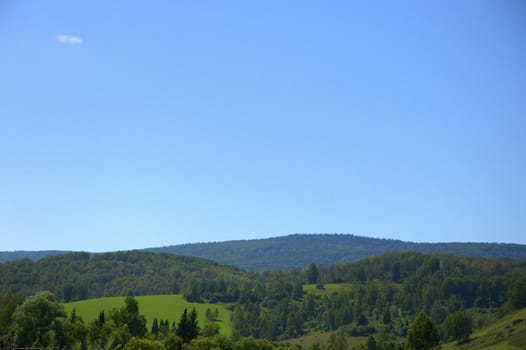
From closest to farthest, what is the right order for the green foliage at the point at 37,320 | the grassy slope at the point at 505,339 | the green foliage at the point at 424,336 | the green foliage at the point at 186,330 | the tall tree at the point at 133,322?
the green foliage at the point at 37,320 < the green foliage at the point at 424,336 < the tall tree at the point at 133,322 < the green foliage at the point at 186,330 < the grassy slope at the point at 505,339

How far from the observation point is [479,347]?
615 feet

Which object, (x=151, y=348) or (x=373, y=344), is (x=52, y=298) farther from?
(x=373, y=344)

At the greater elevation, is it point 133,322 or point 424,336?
point 133,322

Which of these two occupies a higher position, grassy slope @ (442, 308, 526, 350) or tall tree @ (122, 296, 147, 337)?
tall tree @ (122, 296, 147, 337)

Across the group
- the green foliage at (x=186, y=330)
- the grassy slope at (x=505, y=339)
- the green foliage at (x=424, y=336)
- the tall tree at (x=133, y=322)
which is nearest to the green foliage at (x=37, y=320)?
the tall tree at (x=133, y=322)

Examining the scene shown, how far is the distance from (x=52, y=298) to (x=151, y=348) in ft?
67.7

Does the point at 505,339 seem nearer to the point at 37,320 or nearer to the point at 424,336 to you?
the point at 424,336

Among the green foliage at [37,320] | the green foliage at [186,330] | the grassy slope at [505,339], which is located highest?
→ the green foliage at [37,320]

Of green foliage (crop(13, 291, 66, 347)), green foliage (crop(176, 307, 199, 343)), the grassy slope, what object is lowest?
the grassy slope

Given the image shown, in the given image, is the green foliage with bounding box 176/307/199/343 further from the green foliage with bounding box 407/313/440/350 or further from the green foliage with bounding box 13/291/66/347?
the green foliage with bounding box 407/313/440/350

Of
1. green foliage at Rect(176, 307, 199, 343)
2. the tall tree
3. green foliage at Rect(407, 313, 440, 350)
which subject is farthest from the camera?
green foliage at Rect(176, 307, 199, 343)

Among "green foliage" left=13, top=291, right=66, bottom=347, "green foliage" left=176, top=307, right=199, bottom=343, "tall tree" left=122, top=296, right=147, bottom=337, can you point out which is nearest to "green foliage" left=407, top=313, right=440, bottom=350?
"green foliage" left=176, top=307, right=199, bottom=343

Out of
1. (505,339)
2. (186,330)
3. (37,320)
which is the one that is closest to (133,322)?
(186,330)

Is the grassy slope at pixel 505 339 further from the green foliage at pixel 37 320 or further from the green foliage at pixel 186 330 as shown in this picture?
the green foliage at pixel 37 320
